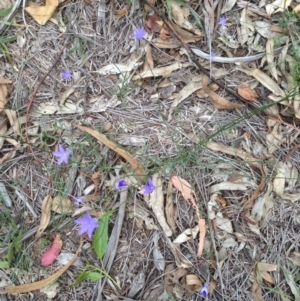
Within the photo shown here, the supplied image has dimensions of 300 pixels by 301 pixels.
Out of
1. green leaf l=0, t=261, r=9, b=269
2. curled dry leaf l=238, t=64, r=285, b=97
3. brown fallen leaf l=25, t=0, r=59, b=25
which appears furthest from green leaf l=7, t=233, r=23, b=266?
curled dry leaf l=238, t=64, r=285, b=97

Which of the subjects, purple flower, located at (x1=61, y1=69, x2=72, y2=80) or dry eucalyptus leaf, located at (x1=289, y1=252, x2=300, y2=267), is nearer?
dry eucalyptus leaf, located at (x1=289, y1=252, x2=300, y2=267)

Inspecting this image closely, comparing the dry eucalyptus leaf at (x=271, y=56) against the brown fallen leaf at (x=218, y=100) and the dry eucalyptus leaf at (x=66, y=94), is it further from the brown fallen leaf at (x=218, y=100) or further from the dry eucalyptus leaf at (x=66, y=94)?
the dry eucalyptus leaf at (x=66, y=94)

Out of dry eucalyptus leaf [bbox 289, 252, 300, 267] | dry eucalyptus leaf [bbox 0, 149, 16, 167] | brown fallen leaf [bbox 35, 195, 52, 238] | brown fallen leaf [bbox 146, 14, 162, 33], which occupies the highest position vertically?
brown fallen leaf [bbox 146, 14, 162, 33]

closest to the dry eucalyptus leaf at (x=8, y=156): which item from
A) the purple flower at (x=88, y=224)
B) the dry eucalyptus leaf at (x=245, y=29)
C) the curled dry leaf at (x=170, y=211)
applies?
the purple flower at (x=88, y=224)

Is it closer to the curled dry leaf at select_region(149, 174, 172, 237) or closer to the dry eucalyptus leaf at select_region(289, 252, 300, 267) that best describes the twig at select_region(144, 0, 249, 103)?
the curled dry leaf at select_region(149, 174, 172, 237)

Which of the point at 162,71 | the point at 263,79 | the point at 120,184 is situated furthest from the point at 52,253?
the point at 263,79

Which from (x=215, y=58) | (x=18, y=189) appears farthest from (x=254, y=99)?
(x=18, y=189)

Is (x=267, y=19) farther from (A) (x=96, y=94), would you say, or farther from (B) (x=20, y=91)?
(B) (x=20, y=91)

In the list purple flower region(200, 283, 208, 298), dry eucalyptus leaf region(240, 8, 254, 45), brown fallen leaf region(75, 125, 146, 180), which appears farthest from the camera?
dry eucalyptus leaf region(240, 8, 254, 45)
